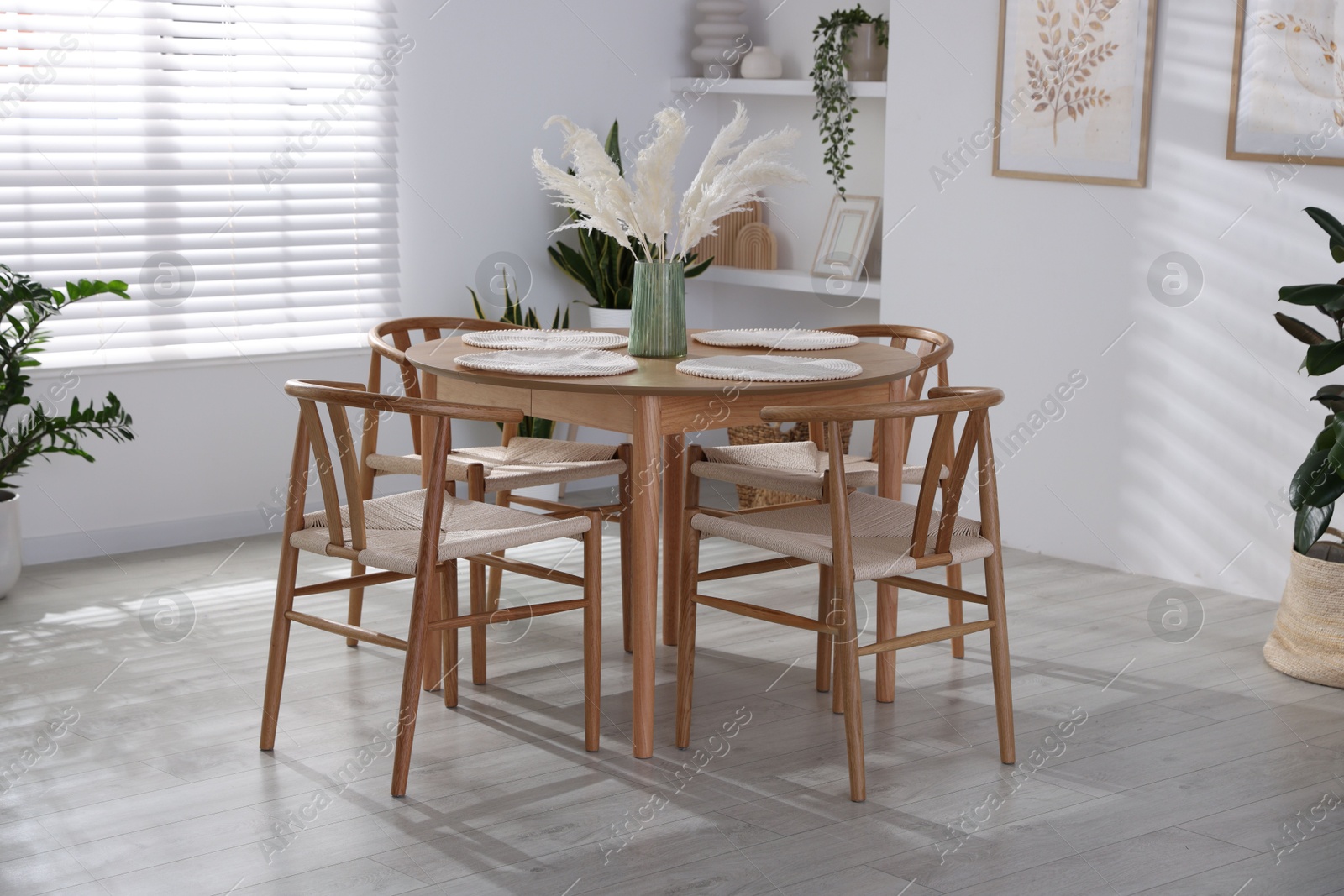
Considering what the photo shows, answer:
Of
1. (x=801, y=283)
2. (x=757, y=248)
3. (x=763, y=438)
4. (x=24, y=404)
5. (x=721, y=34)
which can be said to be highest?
(x=721, y=34)

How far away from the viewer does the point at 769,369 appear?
10.5 ft

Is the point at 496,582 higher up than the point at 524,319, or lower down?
lower down

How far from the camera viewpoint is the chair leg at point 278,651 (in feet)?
10.1

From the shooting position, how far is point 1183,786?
9.72ft

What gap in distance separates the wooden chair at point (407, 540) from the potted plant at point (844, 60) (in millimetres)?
2775

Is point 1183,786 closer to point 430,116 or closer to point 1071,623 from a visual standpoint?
point 1071,623

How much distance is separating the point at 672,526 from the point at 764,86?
2576 mm

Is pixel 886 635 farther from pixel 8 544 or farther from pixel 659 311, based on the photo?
pixel 8 544

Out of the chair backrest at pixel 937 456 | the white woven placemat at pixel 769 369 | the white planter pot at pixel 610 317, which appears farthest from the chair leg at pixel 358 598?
the white planter pot at pixel 610 317

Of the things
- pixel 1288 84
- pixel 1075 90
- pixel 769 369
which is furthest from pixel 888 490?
pixel 1075 90

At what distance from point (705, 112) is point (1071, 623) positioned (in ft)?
9.85

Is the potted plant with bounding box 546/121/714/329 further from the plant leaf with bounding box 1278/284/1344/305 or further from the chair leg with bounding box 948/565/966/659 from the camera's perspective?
the plant leaf with bounding box 1278/284/1344/305

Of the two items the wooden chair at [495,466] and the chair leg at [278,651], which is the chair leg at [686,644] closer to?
the wooden chair at [495,466]

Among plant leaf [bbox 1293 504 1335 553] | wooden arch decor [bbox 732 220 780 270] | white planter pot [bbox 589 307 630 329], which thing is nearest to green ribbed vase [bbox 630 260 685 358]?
plant leaf [bbox 1293 504 1335 553]
